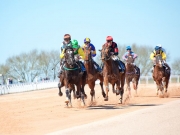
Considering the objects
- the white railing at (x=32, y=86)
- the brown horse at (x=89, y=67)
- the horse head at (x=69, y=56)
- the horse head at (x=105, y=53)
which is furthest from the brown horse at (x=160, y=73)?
the white railing at (x=32, y=86)

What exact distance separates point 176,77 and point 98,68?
112 feet

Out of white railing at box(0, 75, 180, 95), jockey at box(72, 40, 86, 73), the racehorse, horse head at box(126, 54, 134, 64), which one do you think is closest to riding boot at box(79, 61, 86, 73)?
jockey at box(72, 40, 86, 73)

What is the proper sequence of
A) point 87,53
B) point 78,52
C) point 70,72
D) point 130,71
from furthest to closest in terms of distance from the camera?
point 130,71 → point 87,53 → point 78,52 → point 70,72

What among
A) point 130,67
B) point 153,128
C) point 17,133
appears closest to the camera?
point 153,128

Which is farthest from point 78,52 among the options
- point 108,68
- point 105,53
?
point 108,68

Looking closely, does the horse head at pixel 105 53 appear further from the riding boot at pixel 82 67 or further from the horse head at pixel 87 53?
the riding boot at pixel 82 67

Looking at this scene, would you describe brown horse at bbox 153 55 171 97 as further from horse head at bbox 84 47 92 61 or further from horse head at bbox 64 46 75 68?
horse head at bbox 64 46 75 68

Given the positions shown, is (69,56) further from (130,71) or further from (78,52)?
(130,71)

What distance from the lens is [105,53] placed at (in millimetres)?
21547

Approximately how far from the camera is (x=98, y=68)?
23.0 m

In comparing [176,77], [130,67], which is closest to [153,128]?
[130,67]

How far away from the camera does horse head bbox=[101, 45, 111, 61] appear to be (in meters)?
21.5

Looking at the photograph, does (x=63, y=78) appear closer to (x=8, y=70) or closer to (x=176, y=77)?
(x=176, y=77)

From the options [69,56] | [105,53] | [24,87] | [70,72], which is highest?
[105,53]
